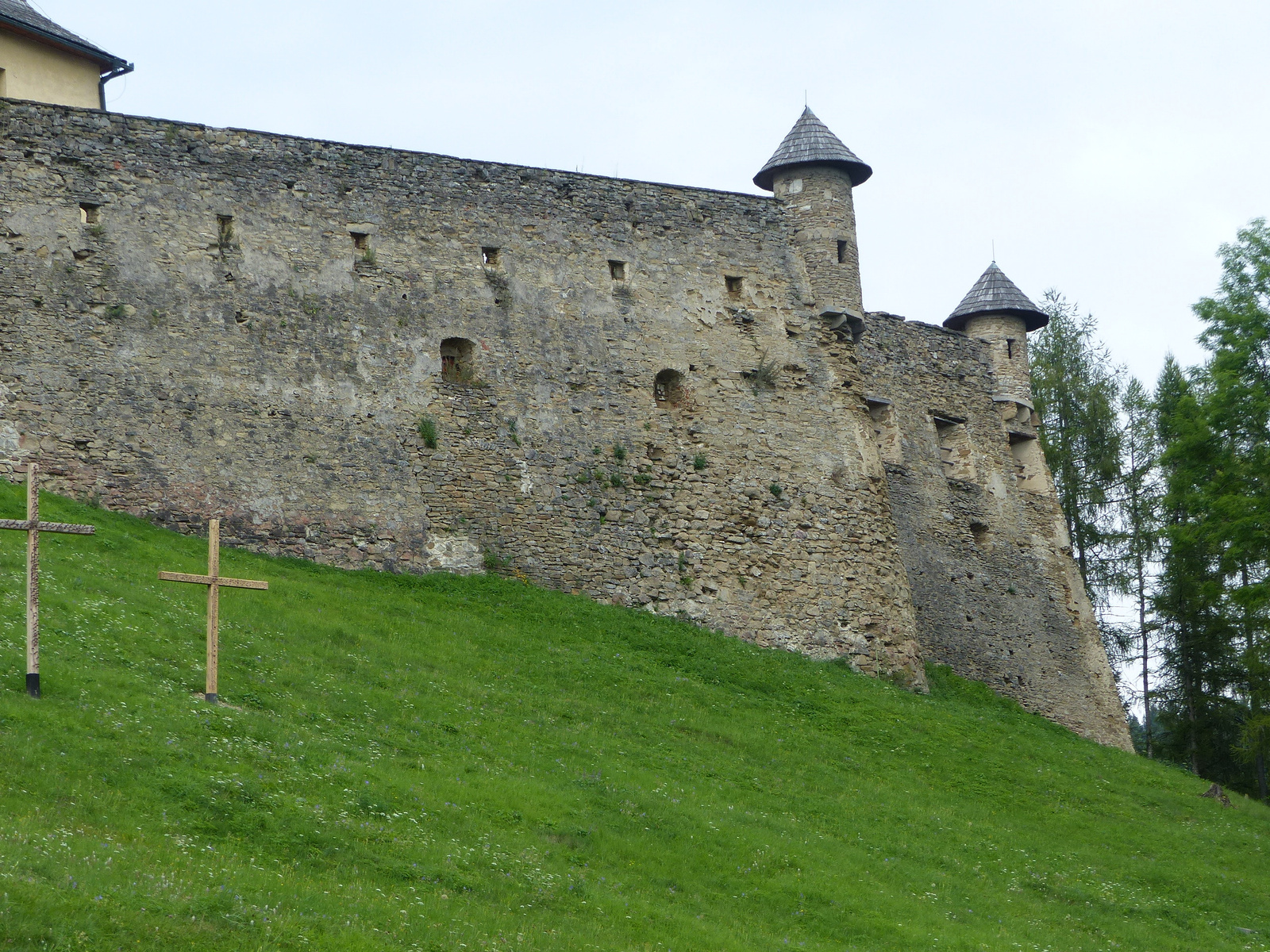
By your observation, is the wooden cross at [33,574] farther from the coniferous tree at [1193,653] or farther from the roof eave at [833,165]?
the coniferous tree at [1193,653]

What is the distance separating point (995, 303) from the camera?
1288 inches

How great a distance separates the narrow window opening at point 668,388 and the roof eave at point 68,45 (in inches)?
474

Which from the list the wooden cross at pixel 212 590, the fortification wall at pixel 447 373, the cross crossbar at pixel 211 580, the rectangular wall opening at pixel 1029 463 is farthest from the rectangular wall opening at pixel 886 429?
the wooden cross at pixel 212 590

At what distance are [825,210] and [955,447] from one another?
269 inches

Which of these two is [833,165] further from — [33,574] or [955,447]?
[33,574]

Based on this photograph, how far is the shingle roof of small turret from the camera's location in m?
26.1

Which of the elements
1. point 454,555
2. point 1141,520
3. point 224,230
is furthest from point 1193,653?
point 224,230

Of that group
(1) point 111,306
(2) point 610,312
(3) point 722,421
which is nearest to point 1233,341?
(3) point 722,421

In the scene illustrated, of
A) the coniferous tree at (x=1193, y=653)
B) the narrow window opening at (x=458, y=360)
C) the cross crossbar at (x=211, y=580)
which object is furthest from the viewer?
the coniferous tree at (x=1193, y=653)

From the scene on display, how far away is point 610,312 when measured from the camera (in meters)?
25.6

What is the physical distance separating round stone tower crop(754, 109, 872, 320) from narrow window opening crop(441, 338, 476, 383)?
6.77m

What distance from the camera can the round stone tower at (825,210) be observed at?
2709 centimetres

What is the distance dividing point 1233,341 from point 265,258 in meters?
15.4

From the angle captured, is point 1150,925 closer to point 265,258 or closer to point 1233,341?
point 1233,341
